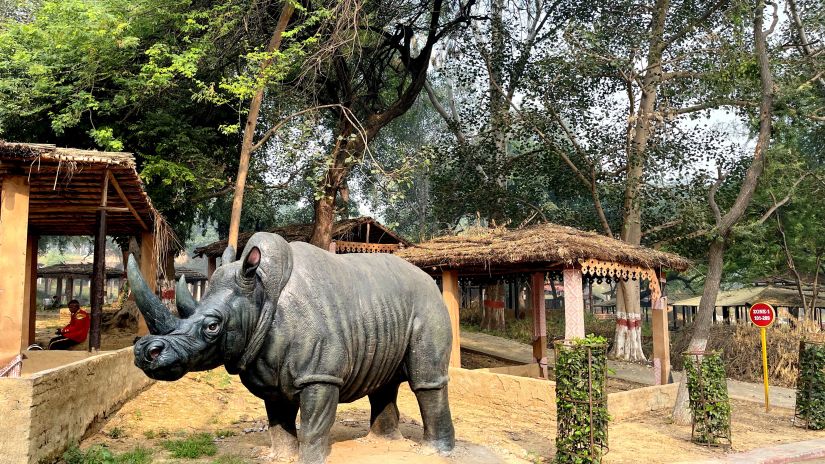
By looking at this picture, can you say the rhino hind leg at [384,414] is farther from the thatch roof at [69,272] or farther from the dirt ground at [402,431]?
the thatch roof at [69,272]

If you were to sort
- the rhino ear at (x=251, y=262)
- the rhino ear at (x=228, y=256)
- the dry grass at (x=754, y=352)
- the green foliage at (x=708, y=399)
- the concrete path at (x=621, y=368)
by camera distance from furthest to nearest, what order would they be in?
the dry grass at (x=754, y=352) → the concrete path at (x=621, y=368) → the green foliage at (x=708, y=399) → the rhino ear at (x=228, y=256) → the rhino ear at (x=251, y=262)

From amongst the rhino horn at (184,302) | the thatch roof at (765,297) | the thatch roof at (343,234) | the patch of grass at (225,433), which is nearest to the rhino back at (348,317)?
the rhino horn at (184,302)

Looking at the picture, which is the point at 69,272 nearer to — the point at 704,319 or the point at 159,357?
the point at 704,319

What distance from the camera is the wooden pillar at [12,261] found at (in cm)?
832

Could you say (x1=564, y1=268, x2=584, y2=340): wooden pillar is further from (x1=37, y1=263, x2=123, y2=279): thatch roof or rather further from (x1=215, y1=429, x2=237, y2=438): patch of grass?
(x1=37, y1=263, x2=123, y2=279): thatch roof

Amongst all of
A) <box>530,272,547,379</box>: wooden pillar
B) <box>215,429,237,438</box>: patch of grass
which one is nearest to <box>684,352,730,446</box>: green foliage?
<box>530,272,547,379</box>: wooden pillar

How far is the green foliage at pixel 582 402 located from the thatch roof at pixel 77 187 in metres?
6.73

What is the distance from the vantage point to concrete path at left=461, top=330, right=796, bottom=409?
1462cm

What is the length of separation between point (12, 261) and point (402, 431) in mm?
5733

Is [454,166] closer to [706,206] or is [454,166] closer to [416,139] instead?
[706,206]

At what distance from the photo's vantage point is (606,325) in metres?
27.5

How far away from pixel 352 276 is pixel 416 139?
3272 cm

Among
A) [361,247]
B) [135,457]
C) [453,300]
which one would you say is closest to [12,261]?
[135,457]

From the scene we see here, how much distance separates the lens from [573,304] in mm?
12008
